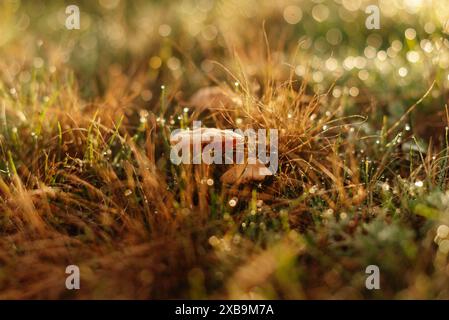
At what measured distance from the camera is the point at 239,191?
7.34 feet

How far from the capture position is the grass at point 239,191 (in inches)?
73.2

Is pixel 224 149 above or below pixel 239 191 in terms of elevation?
above

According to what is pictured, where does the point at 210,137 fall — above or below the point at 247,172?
above

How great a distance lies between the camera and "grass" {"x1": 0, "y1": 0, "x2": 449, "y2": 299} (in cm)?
186

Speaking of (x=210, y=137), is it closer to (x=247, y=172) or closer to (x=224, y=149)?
(x=224, y=149)

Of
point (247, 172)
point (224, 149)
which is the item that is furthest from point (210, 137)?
point (247, 172)

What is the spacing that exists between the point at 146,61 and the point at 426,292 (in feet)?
9.04

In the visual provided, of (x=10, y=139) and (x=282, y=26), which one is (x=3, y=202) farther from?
(x=282, y=26)

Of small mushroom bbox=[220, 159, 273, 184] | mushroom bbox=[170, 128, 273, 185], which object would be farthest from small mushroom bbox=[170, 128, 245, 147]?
small mushroom bbox=[220, 159, 273, 184]

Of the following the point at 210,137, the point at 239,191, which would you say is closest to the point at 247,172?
the point at 239,191

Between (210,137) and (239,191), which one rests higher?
(210,137)

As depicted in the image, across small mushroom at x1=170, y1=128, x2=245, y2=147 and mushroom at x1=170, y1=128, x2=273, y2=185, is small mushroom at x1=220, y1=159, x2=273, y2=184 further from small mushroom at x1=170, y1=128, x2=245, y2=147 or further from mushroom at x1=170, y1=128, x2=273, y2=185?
small mushroom at x1=170, y1=128, x2=245, y2=147

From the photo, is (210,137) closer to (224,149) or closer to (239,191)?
(224,149)
